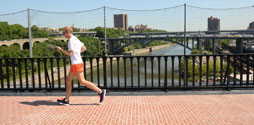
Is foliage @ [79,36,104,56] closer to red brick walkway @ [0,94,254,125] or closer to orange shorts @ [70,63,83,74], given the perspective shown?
red brick walkway @ [0,94,254,125]

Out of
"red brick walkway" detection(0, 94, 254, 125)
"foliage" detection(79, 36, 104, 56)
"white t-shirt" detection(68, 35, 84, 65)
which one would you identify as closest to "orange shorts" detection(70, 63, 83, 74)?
"white t-shirt" detection(68, 35, 84, 65)

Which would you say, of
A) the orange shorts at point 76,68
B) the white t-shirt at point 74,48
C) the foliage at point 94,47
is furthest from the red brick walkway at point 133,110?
the foliage at point 94,47

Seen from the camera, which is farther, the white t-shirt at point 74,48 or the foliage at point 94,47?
the foliage at point 94,47

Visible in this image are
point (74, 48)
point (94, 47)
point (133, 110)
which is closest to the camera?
point (133, 110)

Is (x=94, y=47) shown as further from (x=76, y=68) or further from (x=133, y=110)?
(x=133, y=110)

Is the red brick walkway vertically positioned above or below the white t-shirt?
below

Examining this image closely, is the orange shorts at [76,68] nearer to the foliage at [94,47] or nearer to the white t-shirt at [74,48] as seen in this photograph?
the white t-shirt at [74,48]

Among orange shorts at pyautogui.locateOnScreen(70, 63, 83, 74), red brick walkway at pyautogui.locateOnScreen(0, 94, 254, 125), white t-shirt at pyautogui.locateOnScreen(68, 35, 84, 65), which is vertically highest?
white t-shirt at pyautogui.locateOnScreen(68, 35, 84, 65)

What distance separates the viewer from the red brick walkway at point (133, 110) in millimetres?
4051

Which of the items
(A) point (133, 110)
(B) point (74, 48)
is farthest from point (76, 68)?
(A) point (133, 110)

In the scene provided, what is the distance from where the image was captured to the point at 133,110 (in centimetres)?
461

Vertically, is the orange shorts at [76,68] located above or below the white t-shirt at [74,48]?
below

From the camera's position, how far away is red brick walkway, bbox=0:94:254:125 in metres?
4.05

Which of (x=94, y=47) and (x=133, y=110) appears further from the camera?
(x=94, y=47)
